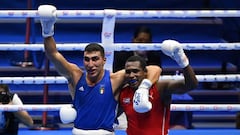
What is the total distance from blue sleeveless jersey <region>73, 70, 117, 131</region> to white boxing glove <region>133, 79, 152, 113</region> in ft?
0.83

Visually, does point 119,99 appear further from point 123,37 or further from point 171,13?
point 123,37

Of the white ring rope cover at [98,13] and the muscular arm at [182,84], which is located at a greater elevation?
the white ring rope cover at [98,13]

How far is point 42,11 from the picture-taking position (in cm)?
343

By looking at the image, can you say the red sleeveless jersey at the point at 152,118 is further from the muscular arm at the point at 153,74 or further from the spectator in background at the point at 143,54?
the spectator in background at the point at 143,54

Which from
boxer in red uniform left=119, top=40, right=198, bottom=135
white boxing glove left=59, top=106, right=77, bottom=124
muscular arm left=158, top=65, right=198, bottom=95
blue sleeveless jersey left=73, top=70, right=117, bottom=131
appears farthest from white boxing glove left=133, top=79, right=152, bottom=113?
white boxing glove left=59, top=106, right=77, bottom=124

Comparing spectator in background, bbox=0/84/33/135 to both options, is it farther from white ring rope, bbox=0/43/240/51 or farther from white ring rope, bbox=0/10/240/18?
white ring rope, bbox=0/10/240/18

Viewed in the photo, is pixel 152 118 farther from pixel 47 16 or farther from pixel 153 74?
pixel 47 16

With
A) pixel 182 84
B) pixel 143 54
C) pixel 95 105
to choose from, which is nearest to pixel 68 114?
pixel 95 105

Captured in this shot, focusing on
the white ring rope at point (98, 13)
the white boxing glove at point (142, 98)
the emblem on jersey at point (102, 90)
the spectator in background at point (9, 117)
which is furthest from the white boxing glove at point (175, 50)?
the spectator in background at point (9, 117)

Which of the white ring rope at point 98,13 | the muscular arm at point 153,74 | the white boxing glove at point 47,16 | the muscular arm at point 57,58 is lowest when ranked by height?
the muscular arm at point 153,74

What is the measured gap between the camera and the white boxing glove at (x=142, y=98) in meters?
3.32

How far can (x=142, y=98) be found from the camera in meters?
3.32

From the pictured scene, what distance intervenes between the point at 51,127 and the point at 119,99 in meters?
1.52

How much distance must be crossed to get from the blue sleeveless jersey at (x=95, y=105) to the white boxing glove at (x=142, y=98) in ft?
0.83
